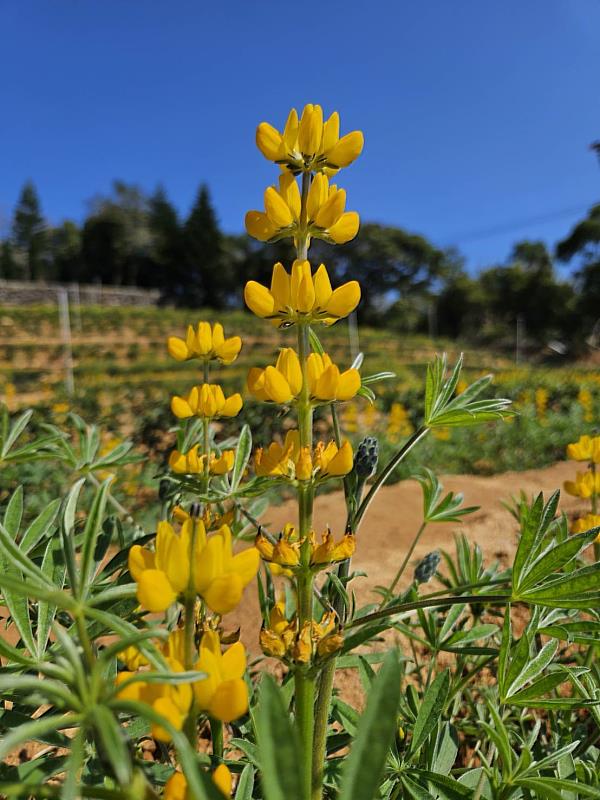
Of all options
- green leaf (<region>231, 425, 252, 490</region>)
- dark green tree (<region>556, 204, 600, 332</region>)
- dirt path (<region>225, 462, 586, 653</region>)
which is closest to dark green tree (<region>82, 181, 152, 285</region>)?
dark green tree (<region>556, 204, 600, 332</region>)

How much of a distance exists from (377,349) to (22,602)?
18.1m

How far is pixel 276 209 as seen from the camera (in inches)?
21.4

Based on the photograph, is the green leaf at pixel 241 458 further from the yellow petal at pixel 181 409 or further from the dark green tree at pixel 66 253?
the dark green tree at pixel 66 253

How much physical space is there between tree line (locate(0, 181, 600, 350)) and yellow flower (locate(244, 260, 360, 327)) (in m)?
25.1

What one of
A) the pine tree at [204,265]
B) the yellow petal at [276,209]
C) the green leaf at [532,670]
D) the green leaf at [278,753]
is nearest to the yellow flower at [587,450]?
the green leaf at [532,670]

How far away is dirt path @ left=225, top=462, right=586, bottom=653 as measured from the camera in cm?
172

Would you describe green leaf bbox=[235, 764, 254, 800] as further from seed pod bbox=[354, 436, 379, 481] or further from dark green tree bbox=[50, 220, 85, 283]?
dark green tree bbox=[50, 220, 85, 283]

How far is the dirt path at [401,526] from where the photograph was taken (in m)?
1.72

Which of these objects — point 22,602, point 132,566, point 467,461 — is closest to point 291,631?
point 132,566

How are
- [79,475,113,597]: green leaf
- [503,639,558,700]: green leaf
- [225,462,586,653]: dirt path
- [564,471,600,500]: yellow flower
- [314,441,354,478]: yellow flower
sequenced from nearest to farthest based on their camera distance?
[79,475,113,597]: green leaf
[314,441,354,478]: yellow flower
[503,639,558,700]: green leaf
[564,471,600,500]: yellow flower
[225,462,586,653]: dirt path

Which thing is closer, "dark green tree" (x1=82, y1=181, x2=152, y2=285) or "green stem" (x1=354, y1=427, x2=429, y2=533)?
"green stem" (x1=354, y1=427, x2=429, y2=533)

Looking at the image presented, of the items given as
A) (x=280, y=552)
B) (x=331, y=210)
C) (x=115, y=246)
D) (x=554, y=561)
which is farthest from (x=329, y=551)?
(x=115, y=246)

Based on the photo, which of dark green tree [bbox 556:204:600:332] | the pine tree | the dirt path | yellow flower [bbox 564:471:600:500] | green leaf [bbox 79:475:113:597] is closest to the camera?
green leaf [bbox 79:475:113:597]

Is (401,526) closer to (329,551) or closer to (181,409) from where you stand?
(181,409)
